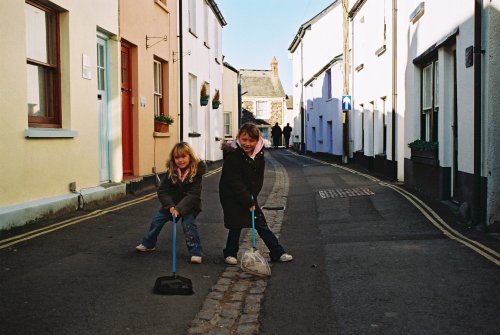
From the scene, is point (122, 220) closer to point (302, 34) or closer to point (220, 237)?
point (220, 237)

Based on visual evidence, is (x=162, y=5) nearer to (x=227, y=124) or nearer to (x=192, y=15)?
(x=192, y=15)

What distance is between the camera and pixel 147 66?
13625 millimetres

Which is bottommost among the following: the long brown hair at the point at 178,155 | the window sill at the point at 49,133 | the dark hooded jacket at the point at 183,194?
the dark hooded jacket at the point at 183,194

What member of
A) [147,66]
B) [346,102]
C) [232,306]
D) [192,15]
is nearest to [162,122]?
[147,66]

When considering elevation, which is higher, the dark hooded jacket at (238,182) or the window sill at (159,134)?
the window sill at (159,134)

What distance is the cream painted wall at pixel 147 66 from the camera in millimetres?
12633

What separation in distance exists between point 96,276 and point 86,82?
5.38m

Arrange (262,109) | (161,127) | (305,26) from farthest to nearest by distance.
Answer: (262,109)
(305,26)
(161,127)

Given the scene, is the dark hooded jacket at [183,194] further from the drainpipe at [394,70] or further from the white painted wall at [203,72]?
the white painted wall at [203,72]

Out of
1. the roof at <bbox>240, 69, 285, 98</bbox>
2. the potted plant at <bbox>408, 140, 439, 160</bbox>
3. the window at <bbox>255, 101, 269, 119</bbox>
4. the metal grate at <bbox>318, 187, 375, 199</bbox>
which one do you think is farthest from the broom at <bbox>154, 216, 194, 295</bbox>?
the window at <bbox>255, 101, 269, 119</bbox>

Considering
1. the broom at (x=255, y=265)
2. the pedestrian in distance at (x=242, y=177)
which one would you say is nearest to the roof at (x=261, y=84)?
the pedestrian in distance at (x=242, y=177)

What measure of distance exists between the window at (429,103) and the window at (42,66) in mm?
7003

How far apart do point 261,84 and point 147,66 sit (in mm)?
55139

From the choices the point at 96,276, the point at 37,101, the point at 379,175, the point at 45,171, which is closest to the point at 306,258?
the point at 96,276
